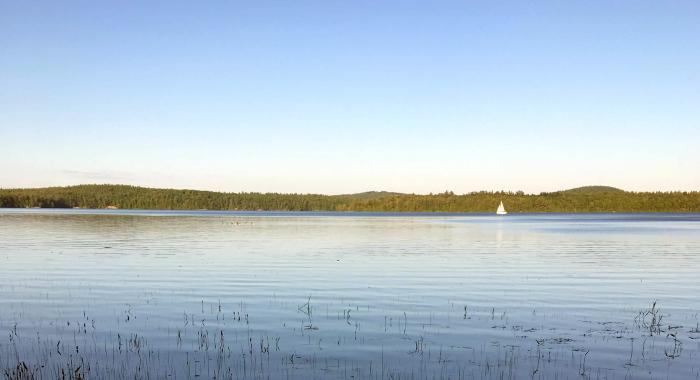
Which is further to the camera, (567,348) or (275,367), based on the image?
(567,348)

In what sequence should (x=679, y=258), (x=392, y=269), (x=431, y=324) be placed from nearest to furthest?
1. (x=431, y=324)
2. (x=392, y=269)
3. (x=679, y=258)

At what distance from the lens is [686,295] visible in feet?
88.5

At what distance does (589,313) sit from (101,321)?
15132 millimetres

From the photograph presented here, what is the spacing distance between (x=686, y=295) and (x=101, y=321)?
21450mm

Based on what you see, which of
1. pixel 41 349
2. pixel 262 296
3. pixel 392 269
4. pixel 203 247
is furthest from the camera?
pixel 203 247

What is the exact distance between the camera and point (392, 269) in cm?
3659

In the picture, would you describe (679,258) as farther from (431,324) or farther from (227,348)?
(227,348)

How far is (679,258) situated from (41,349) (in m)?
40.5

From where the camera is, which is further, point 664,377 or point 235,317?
point 235,317

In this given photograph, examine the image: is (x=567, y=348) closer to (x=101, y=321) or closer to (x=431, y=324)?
(x=431, y=324)

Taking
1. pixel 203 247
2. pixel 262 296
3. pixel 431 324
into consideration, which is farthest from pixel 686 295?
pixel 203 247

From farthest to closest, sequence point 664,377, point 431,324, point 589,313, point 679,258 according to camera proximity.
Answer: point 679,258 → point 589,313 → point 431,324 → point 664,377

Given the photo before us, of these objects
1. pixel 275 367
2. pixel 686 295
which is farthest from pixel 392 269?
pixel 275 367

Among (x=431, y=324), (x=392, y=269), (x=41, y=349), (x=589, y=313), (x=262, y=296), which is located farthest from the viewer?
(x=392, y=269)
